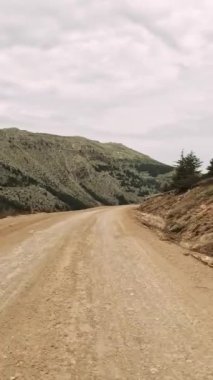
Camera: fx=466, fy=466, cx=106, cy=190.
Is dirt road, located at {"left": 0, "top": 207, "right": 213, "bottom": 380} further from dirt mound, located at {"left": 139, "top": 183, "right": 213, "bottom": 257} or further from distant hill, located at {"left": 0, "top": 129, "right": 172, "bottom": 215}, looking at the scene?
distant hill, located at {"left": 0, "top": 129, "right": 172, "bottom": 215}

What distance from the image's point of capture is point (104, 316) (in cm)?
728

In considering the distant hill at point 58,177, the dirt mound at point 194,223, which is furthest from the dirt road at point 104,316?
the distant hill at point 58,177

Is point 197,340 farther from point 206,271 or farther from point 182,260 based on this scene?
point 182,260

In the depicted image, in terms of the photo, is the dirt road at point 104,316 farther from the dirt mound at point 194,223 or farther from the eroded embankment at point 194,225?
the dirt mound at point 194,223

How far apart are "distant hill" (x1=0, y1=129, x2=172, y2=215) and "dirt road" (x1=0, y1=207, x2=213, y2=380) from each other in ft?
89.9

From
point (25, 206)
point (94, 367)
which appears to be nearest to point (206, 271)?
point (94, 367)

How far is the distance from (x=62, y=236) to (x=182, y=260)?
592cm

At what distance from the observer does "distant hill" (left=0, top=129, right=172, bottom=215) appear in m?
49.7

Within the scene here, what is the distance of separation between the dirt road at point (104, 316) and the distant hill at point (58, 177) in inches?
1079

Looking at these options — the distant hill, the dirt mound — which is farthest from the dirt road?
the distant hill

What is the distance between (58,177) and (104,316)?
62.2 metres

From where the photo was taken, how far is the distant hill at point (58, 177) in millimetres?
49688

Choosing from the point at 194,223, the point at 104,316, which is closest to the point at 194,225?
the point at 194,223

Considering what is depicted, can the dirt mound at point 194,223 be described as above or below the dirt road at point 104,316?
above
